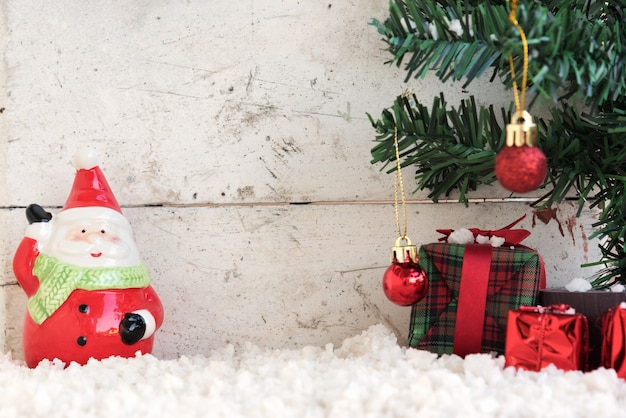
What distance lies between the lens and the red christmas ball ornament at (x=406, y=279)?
3.14ft

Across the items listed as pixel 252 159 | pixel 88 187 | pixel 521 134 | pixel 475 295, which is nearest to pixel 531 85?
pixel 521 134

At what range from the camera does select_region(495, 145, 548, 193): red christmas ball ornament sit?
78 cm

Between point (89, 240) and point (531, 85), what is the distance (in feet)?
2.22

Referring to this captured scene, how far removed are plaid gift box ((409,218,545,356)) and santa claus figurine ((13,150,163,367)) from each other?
42 cm

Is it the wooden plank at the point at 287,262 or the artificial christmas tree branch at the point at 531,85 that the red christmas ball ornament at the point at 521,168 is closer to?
the artificial christmas tree branch at the point at 531,85

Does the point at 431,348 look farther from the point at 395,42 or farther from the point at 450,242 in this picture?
the point at 395,42

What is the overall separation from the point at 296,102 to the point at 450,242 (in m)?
0.37

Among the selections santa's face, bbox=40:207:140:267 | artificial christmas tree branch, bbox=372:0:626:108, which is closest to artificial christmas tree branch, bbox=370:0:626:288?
artificial christmas tree branch, bbox=372:0:626:108

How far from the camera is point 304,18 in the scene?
1.21 metres

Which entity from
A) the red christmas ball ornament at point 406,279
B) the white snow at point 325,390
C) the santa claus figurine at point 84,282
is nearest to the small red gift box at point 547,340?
the white snow at point 325,390

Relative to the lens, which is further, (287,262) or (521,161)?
(287,262)

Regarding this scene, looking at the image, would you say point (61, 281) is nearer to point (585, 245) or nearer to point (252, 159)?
point (252, 159)

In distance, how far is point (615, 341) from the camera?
2.73 feet

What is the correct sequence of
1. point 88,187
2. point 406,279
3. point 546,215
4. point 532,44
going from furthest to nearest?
1. point 546,215
2. point 88,187
3. point 406,279
4. point 532,44
